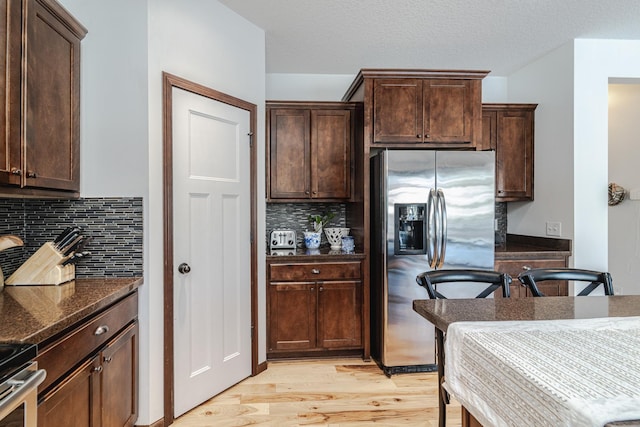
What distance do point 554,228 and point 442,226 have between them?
4.24ft

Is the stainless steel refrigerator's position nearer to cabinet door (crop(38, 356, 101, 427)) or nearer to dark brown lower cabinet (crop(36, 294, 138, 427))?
dark brown lower cabinet (crop(36, 294, 138, 427))

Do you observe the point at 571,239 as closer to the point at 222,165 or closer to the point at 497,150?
the point at 497,150

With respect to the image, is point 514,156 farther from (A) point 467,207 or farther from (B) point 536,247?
(A) point 467,207

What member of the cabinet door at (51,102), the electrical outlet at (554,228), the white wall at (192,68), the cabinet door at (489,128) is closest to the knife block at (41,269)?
the cabinet door at (51,102)

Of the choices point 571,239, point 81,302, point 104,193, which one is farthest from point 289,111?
point 571,239

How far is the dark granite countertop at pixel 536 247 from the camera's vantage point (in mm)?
3441

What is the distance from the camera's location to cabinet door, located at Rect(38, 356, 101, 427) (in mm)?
1375

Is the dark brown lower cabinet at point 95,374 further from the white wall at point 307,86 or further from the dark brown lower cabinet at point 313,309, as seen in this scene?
the white wall at point 307,86

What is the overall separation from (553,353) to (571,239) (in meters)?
2.78

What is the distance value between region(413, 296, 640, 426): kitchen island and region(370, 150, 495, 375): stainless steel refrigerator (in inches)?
51.4

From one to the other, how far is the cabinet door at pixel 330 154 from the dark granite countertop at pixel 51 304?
6.22 feet

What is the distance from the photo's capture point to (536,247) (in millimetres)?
3777

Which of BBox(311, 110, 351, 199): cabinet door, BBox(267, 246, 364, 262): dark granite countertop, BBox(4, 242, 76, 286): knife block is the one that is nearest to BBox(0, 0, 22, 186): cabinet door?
BBox(4, 242, 76, 286): knife block

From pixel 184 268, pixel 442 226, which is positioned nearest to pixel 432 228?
pixel 442 226
